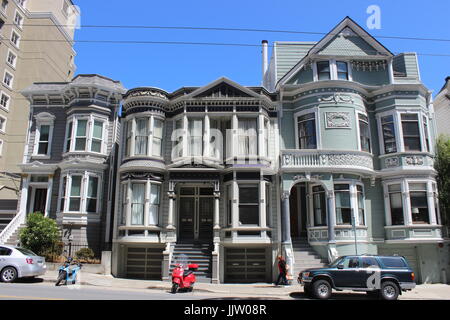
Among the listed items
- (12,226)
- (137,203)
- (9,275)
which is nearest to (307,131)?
(137,203)

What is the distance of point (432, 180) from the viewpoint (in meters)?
19.8

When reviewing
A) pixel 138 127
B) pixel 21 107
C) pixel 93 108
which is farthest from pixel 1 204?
pixel 21 107

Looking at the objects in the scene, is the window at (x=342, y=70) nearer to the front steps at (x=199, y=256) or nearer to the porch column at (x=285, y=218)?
the porch column at (x=285, y=218)

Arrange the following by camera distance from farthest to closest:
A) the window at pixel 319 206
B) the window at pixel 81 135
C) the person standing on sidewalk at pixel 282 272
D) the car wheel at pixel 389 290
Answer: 1. the window at pixel 81 135
2. the window at pixel 319 206
3. the person standing on sidewalk at pixel 282 272
4. the car wheel at pixel 389 290

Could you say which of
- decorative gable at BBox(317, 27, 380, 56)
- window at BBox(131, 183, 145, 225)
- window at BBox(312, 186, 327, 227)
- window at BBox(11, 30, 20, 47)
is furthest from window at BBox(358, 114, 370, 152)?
window at BBox(11, 30, 20, 47)

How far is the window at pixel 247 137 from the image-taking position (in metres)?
20.5

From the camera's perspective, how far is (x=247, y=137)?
68.1 feet

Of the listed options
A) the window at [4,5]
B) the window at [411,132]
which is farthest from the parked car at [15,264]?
the window at [4,5]

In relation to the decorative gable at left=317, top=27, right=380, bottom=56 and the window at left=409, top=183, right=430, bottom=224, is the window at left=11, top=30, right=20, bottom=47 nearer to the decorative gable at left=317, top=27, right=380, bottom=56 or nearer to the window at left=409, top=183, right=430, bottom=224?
the decorative gable at left=317, top=27, right=380, bottom=56

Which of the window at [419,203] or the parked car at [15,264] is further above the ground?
the window at [419,203]

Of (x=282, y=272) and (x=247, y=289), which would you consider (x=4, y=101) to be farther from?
(x=282, y=272)

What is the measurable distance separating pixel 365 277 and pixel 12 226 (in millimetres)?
19097

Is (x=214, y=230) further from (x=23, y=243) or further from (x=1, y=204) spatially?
(x=1, y=204)

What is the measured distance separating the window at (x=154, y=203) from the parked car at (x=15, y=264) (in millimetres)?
6177
